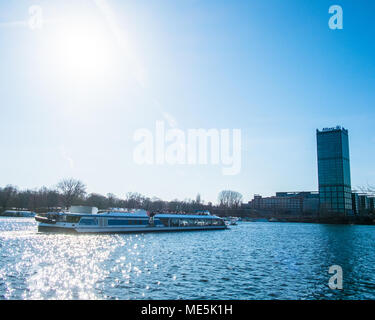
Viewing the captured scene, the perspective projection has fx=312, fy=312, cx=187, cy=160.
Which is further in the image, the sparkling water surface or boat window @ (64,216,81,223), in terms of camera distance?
boat window @ (64,216,81,223)

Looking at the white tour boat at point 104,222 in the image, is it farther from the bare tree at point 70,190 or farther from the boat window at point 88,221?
the bare tree at point 70,190

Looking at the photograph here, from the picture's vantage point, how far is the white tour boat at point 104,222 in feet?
229

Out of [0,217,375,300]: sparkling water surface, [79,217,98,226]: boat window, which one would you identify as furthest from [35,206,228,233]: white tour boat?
[0,217,375,300]: sparkling water surface

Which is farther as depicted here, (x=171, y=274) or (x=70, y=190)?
(x=70, y=190)

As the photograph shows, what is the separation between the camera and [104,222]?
74.8m

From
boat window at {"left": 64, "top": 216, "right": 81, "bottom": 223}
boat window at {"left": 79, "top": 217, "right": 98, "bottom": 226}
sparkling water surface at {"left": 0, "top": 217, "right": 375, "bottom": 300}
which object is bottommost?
sparkling water surface at {"left": 0, "top": 217, "right": 375, "bottom": 300}

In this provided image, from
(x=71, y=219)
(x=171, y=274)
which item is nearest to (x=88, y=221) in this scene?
(x=71, y=219)

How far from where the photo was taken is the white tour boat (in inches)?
2746

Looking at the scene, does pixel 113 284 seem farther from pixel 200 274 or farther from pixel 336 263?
pixel 336 263

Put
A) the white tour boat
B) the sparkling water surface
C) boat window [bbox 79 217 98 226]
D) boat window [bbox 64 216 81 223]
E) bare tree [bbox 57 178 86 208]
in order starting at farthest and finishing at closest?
1. bare tree [bbox 57 178 86 208]
2. boat window [bbox 79 217 98 226]
3. boat window [bbox 64 216 81 223]
4. the white tour boat
5. the sparkling water surface

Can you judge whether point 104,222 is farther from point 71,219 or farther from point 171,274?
point 171,274

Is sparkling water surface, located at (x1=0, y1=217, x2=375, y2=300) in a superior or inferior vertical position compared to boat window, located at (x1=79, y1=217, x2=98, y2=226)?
inferior

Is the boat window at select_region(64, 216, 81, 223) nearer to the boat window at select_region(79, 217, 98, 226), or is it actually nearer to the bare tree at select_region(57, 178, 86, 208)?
the boat window at select_region(79, 217, 98, 226)
